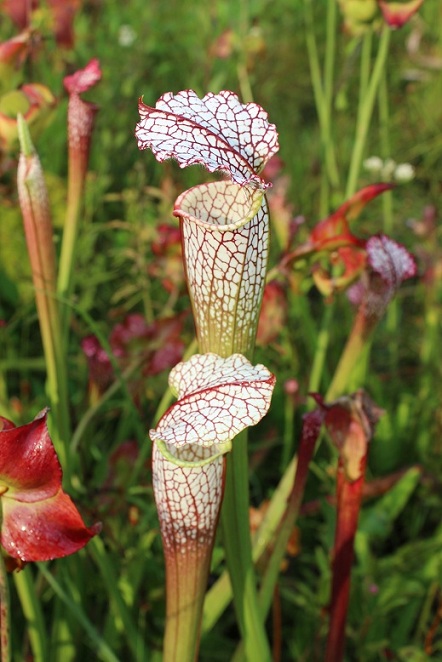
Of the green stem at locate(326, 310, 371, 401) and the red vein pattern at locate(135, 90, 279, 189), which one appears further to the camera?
the green stem at locate(326, 310, 371, 401)

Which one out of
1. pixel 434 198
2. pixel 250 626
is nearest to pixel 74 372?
pixel 250 626

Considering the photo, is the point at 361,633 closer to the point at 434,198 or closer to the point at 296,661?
the point at 296,661

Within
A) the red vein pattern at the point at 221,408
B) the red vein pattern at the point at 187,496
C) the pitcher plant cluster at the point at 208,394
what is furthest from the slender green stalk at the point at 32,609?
the red vein pattern at the point at 221,408

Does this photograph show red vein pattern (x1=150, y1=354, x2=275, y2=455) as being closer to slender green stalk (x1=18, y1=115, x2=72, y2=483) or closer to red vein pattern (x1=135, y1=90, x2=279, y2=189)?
red vein pattern (x1=135, y1=90, x2=279, y2=189)

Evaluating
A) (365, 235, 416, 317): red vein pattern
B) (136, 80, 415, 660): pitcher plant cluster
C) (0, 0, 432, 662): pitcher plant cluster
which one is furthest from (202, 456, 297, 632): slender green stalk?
(365, 235, 416, 317): red vein pattern

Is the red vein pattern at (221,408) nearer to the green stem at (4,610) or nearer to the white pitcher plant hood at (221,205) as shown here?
the white pitcher plant hood at (221,205)

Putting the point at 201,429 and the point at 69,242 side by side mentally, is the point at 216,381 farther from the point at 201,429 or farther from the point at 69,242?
the point at 69,242

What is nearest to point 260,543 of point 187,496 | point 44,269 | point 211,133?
point 187,496
